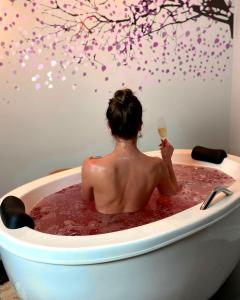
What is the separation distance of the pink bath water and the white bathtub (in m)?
0.21

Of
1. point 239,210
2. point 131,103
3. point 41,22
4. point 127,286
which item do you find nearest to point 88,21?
point 41,22

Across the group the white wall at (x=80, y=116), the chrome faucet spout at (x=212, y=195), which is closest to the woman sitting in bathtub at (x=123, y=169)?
the chrome faucet spout at (x=212, y=195)

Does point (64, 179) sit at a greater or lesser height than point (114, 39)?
lesser

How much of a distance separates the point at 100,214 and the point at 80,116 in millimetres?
863

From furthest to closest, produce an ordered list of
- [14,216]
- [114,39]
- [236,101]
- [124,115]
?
1. [236,101]
2. [114,39]
3. [124,115]
4. [14,216]

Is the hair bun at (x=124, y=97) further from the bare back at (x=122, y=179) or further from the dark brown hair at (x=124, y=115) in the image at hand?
the bare back at (x=122, y=179)

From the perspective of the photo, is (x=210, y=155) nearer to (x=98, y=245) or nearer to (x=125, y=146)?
(x=125, y=146)

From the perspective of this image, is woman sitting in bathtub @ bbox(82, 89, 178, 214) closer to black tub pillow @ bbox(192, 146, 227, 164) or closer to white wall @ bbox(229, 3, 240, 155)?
black tub pillow @ bbox(192, 146, 227, 164)

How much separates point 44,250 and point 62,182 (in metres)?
0.76

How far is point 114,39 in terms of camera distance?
2.23m

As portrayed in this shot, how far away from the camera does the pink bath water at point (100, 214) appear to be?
1500 mm

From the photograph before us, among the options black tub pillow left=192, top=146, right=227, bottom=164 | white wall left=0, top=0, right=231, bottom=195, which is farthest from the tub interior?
white wall left=0, top=0, right=231, bottom=195

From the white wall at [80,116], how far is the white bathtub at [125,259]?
894mm

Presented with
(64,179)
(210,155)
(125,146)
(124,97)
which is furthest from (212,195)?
(64,179)
